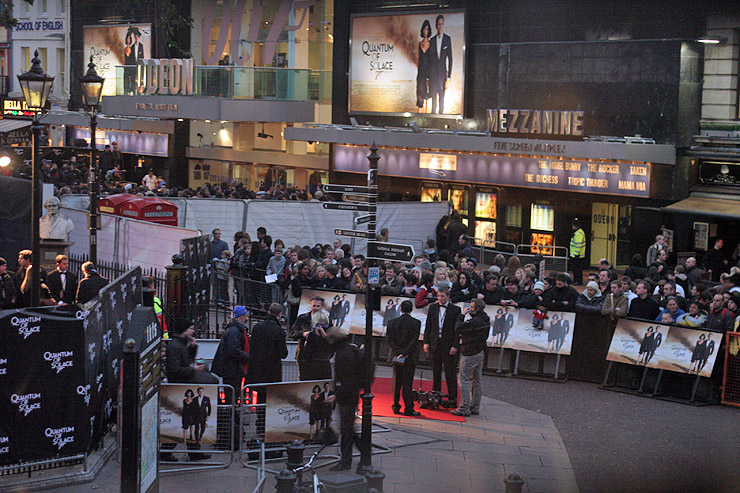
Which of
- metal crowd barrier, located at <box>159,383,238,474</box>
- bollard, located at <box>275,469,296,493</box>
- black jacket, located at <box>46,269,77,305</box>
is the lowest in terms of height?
metal crowd barrier, located at <box>159,383,238,474</box>

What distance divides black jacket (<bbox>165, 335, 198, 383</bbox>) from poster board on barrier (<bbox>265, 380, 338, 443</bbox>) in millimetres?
1026

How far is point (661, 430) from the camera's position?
14.3 m

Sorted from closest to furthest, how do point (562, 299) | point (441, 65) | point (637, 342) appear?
point (637, 342), point (562, 299), point (441, 65)

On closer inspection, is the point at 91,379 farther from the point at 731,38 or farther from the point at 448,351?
the point at 731,38

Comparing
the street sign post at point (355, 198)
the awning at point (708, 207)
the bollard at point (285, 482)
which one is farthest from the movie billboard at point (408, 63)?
the bollard at point (285, 482)

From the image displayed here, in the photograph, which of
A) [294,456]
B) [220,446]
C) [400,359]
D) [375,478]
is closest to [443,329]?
[400,359]

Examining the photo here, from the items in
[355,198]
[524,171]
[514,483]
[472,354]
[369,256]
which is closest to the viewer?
[514,483]

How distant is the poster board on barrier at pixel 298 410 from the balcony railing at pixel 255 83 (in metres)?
23.5

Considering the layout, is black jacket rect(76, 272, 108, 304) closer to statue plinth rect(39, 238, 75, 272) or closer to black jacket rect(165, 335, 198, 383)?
black jacket rect(165, 335, 198, 383)

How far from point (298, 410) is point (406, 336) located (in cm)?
290

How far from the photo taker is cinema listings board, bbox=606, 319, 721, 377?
15.6 m

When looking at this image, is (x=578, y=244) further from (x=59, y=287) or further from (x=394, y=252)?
(x=59, y=287)

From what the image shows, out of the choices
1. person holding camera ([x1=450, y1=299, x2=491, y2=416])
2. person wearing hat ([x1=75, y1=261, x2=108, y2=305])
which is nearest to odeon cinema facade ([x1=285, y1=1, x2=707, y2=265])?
person holding camera ([x1=450, y1=299, x2=491, y2=416])

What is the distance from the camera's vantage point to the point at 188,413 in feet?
39.3
